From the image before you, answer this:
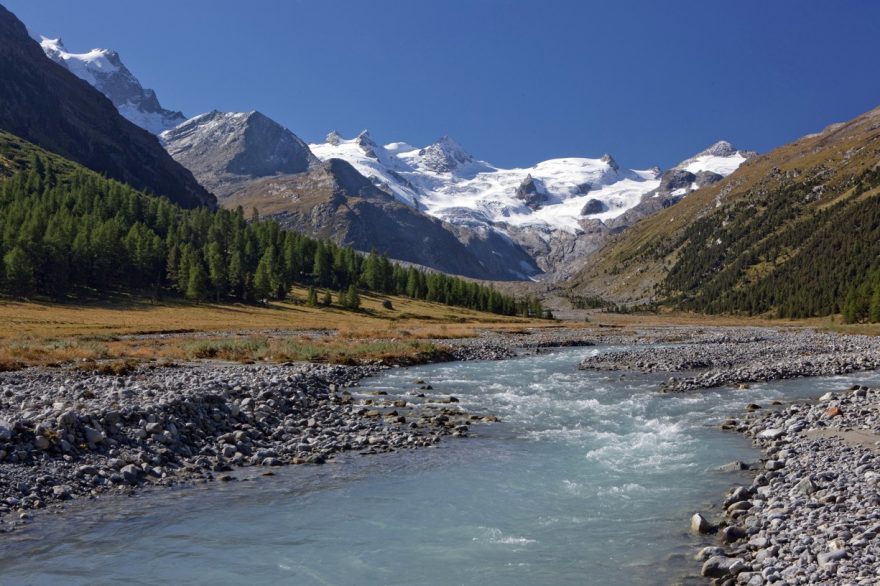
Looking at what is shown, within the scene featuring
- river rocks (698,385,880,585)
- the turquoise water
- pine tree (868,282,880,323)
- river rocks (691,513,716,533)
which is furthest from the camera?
pine tree (868,282,880,323)

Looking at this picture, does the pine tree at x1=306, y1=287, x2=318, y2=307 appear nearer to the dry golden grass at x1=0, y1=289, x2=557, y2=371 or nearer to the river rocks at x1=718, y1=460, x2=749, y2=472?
the dry golden grass at x1=0, y1=289, x2=557, y2=371

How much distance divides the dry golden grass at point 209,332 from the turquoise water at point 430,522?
24375 millimetres

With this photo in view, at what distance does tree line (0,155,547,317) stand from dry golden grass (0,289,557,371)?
24.9ft

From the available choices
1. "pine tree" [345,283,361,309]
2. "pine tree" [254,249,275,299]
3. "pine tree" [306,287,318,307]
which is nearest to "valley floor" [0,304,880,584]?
"pine tree" [254,249,275,299]

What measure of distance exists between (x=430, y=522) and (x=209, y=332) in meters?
65.9

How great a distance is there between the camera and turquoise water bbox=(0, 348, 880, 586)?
38.0ft

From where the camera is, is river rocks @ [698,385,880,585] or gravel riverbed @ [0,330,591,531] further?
gravel riverbed @ [0,330,591,531]

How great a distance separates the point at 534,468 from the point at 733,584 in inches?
354

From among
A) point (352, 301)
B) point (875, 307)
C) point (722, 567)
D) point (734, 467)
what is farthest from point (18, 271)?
point (875, 307)

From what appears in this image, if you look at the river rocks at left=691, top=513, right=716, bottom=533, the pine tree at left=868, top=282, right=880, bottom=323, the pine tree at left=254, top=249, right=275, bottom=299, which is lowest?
the river rocks at left=691, top=513, right=716, bottom=533

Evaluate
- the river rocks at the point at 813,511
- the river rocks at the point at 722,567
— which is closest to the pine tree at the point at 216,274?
the river rocks at the point at 813,511

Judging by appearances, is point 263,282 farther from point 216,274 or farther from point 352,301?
point 352,301

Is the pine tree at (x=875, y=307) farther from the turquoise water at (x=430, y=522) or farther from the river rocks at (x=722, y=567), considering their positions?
the river rocks at (x=722, y=567)

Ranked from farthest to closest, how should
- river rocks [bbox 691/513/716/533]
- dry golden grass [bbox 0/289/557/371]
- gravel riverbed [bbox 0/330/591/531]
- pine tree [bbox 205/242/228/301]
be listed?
pine tree [bbox 205/242/228/301] → dry golden grass [bbox 0/289/557/371] → gravel riverbed [bbox 0/330/591/531] → river rocks [bbox 691/513/716/533]
